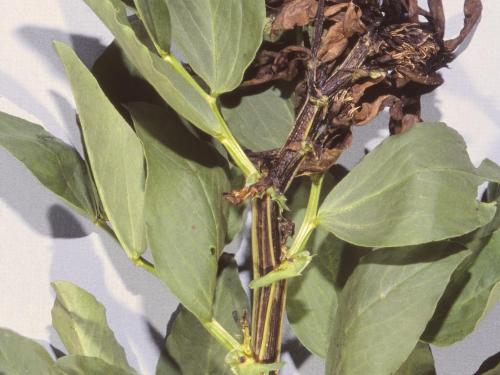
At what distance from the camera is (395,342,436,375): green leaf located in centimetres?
78

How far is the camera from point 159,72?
587mm

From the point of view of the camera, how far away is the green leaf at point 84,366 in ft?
2.17

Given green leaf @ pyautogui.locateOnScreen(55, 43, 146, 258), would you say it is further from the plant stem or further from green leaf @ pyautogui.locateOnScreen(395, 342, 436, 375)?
green leaf @ pyautogui.locateOnScreen(395, 342, 436, 375)

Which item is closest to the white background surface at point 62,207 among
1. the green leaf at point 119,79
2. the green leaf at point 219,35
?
the green leaf at point 119,79

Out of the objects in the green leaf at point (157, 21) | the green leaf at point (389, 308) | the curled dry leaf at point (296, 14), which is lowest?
the green leaf at point (389, 308)

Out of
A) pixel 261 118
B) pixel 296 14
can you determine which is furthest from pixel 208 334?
pixel 296 14

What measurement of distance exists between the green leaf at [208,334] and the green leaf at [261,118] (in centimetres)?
12

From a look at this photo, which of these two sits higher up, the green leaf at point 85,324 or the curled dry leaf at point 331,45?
the curled dry leaf at point 331,45

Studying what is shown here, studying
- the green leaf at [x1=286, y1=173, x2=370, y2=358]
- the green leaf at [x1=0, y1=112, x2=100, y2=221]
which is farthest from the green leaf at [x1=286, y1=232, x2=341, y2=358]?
the green leaf at [x1=0, y1=112, x2=100, y2=221]

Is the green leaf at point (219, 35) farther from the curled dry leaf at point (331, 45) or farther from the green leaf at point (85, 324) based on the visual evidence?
the green leaf at point (85, 324)

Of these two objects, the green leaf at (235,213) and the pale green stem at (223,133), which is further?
the green leaf at (235,213)

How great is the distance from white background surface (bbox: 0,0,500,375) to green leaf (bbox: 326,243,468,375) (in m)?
0.24

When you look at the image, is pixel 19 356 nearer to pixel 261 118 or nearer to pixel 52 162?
pixel 52 162

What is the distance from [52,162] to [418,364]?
0.37 metres
